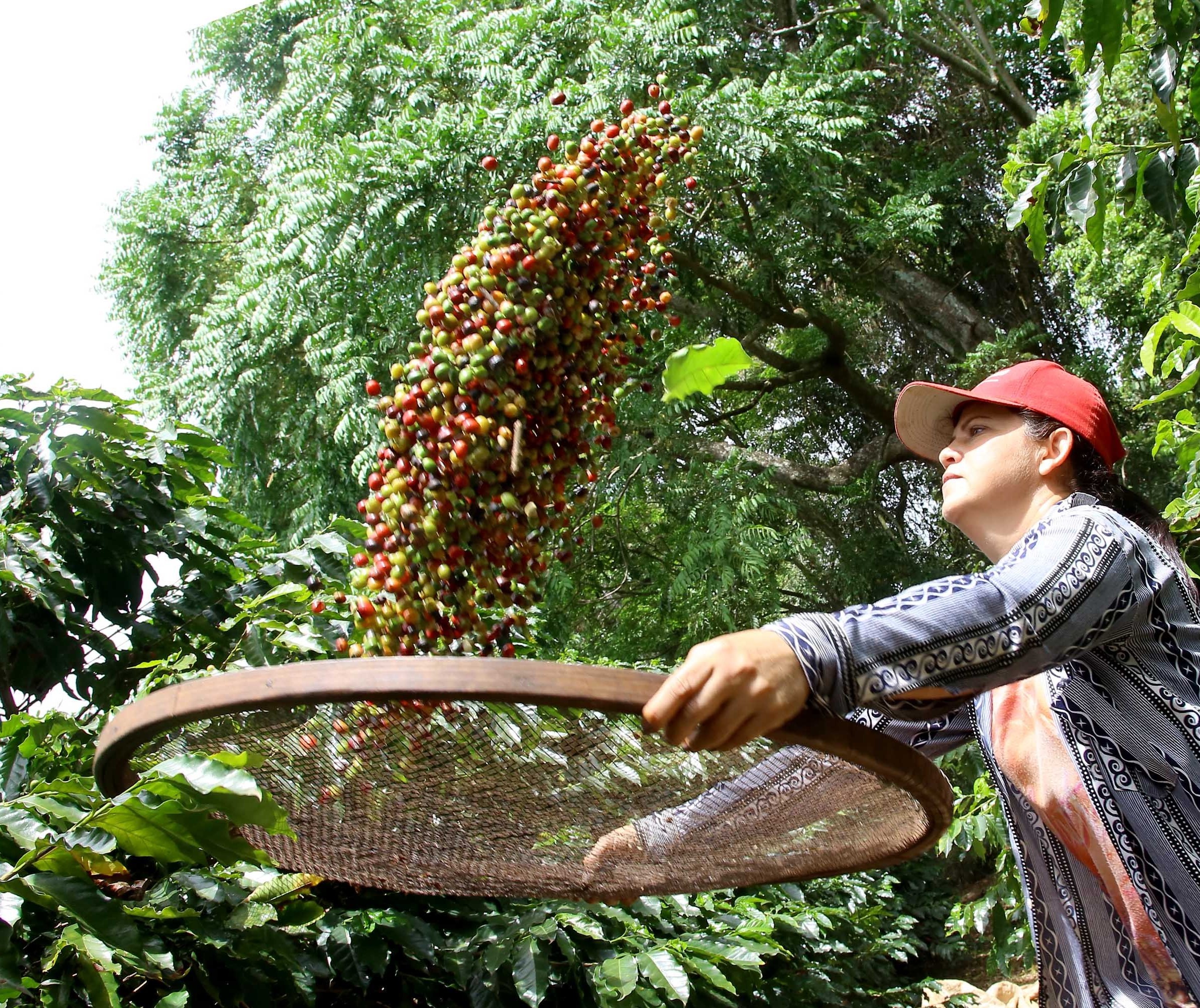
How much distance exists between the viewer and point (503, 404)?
3.44 feet

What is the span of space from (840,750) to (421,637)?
0.43 metres

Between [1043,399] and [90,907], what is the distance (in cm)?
125

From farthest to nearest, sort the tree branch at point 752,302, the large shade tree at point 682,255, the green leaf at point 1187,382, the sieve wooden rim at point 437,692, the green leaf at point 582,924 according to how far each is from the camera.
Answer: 1. the tree branch at point 752,302
2. the large shade tree at point 682,255
3. the green leaf at point 1187,382
4. the green leaf at point 582,924
5. the sieve wooden rim at point 437,692

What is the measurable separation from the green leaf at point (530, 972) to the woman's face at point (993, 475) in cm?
94

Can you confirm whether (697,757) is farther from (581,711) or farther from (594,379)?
(594,379)

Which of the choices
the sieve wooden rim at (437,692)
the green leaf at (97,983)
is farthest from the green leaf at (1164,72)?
the green leaf at (97,983)

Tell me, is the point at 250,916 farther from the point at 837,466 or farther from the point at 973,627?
the point at 837,466

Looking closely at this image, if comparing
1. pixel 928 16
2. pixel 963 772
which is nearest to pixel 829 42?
pixel 928 16

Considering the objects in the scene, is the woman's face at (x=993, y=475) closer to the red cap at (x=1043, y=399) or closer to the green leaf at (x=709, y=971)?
the red cap at (x=1043, y=399)

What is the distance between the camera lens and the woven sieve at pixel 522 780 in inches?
28.5

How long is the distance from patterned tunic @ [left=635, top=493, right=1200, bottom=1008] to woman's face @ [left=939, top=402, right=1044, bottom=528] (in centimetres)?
10

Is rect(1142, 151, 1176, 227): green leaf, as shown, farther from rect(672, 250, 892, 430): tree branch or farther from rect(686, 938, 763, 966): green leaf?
rect(672, 250, 892, 430): tree branch

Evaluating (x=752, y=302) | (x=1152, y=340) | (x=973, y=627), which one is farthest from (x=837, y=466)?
(x=973, y=627)

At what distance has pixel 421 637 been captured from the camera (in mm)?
1048
